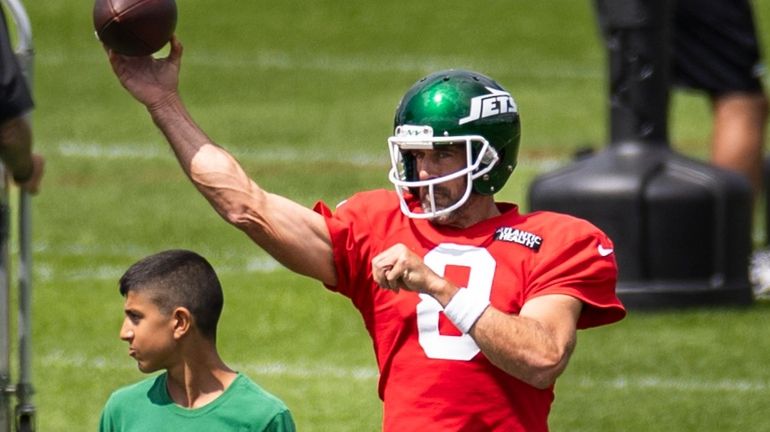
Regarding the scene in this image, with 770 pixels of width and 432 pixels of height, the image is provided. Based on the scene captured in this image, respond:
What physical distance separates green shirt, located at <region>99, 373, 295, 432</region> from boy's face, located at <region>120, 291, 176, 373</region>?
90 mm

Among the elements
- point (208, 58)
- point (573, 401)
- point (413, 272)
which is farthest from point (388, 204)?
point (208, 58)

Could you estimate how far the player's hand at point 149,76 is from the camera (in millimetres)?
5098

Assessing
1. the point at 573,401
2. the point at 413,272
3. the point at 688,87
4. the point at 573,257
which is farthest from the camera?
the point at 688,87

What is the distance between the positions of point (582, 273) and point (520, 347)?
14.2 inches

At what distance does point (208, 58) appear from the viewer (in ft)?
67.5

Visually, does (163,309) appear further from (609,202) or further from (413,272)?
(609,202)

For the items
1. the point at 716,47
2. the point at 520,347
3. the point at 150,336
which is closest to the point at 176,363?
the point at 150,336

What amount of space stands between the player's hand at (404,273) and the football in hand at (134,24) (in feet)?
3.33

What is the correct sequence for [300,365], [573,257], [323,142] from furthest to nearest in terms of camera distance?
[323,142], [300,365], [573,257]

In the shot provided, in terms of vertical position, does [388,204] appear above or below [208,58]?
above

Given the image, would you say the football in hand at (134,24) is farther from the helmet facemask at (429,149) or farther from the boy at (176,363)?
the helmet facemask at (429,149)

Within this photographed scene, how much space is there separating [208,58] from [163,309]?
1571 cm

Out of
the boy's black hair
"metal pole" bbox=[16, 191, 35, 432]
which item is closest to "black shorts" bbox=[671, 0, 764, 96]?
"metal pole" bbox=[16, 191, 35, 432]

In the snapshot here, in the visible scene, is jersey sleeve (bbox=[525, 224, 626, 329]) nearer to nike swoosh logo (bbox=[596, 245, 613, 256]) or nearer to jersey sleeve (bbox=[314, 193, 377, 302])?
nike swoosh logo (bbox=[596, 245, 613, 256])
